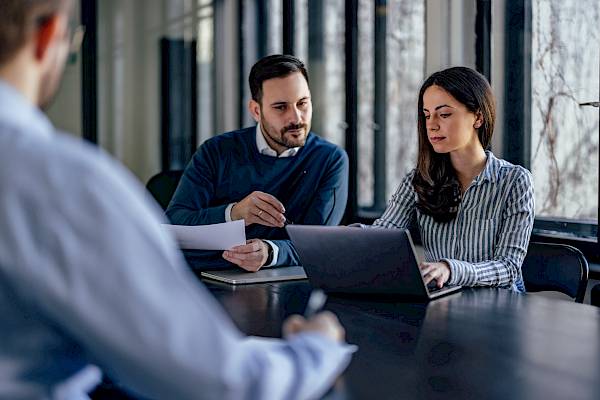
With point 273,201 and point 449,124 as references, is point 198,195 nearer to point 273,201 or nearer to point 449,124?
point 273,201

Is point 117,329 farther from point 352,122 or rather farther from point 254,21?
point 254,21

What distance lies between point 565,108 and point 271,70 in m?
1.18

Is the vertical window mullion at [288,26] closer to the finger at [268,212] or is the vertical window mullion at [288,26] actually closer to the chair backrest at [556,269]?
the finger at [268,212]

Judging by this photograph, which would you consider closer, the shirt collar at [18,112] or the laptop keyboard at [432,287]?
the shirt collar at [18,112]

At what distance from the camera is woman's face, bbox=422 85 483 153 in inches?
97.0

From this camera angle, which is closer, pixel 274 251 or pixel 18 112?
pixel 18 112

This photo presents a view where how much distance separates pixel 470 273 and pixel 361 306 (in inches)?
16.3

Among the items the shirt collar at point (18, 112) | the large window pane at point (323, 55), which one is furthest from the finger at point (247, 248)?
the large window pane at point (323, 55)

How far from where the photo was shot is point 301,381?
2.65 feet

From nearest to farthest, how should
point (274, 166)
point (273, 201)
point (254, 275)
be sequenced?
point (254, 275)
point (273, 201)
point (274, 166)

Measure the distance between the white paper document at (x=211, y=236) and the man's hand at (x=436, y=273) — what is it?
0.57m

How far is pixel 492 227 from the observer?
7.89ft

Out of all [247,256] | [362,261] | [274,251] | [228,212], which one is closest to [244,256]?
[247,256]

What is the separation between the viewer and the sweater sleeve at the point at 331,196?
2881mm
